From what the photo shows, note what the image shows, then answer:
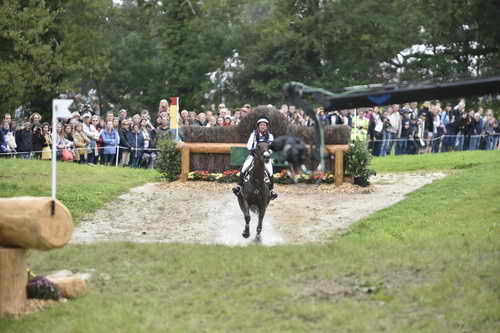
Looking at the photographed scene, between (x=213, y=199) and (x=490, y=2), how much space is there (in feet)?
52.4

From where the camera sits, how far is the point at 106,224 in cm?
1923

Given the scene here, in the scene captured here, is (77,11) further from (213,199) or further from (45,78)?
(213,199)

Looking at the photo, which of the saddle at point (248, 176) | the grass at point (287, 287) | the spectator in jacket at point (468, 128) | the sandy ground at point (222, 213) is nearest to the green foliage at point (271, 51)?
the spectator in jacket at point (468, 128)

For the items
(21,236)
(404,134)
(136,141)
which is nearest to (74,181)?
(136,141)

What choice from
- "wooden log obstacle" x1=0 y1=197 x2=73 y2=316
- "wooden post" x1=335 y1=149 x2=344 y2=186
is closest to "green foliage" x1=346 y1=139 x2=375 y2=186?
"wooden post" x1=335 y1=149 x2=344 y2=186

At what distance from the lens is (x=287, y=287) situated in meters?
11.9

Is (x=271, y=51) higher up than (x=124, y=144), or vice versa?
(x=271, y=51)

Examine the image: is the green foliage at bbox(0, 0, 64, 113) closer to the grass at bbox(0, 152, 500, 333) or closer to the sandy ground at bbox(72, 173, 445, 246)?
the sandy ground at bbox(72, 173, 445, 246)

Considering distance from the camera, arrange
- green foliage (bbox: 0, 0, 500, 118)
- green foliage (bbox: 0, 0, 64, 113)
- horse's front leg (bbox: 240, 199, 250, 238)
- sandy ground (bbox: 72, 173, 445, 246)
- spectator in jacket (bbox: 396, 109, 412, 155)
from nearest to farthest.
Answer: horse's front leg (bbox: 240, 199, 250, 238), sandy ground (bbox: 72, 173, 445, 246), green foliage (bbox: 0, 0, 64, 113), spectator in jacket (bbox: 396, 109, 412, 155), green foliage (bbox: 0, 0, 500, 118)

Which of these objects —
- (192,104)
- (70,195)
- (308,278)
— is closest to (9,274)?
(308,278)

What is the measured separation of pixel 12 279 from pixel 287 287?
146 inches

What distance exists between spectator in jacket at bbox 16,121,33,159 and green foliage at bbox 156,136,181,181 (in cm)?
421

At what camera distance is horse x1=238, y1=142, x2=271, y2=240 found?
17.6 metres

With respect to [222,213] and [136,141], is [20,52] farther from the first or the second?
[222,213]
